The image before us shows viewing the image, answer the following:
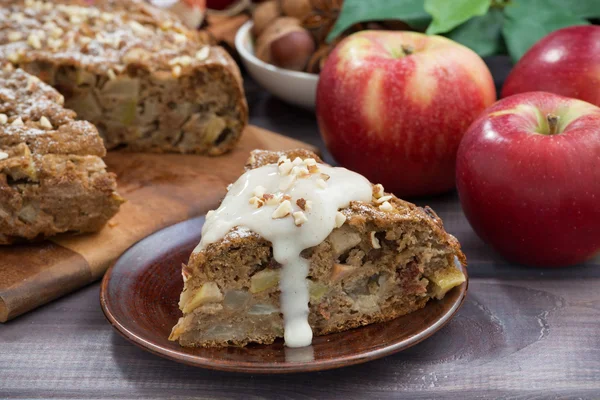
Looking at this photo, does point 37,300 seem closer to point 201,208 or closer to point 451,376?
point 201,208

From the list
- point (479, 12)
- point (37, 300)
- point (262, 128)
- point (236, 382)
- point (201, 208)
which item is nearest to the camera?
point (236, 382)

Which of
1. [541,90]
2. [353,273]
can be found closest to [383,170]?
[541,90]

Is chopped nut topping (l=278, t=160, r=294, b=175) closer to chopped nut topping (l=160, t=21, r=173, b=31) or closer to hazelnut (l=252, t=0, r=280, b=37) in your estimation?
chopped nut topping (l=160, t=21, r=173, b=31)

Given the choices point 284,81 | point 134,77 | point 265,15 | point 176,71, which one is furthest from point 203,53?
point 265,15

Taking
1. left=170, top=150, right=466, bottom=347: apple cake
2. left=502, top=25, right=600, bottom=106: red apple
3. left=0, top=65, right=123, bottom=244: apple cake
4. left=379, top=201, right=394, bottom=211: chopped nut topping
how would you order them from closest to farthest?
left=170, top=150, right=466, bottom=347: apple cake, left=379, top=201, right=394, bottom=211: chopped nut topping, left=0, top=65, right=123, bottom=244: apple cake, left=502, top=25, right=600, bottom=106: red apple

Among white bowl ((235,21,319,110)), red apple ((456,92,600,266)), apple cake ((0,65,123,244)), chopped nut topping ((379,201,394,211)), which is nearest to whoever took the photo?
chopped nut topping ((379,201,394,211))

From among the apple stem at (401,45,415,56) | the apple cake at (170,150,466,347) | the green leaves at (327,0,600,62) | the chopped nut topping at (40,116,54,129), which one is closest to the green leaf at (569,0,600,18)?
the green leaves at (327,0,600,62)
